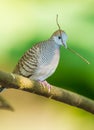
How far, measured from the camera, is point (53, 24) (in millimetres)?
1015

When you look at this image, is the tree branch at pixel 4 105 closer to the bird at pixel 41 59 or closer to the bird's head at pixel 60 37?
the bird at pixel 41 59

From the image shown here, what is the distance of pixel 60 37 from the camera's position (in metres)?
0.88

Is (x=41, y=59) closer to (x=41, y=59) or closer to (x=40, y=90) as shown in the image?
(x=41, y=59)

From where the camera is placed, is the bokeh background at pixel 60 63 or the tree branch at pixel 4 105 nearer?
the tree branch at pixel 4 105

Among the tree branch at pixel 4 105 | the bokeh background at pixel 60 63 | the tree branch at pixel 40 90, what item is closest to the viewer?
the tree branch at pixel 40 90

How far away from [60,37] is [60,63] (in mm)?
112

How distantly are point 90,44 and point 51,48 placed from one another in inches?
6.0

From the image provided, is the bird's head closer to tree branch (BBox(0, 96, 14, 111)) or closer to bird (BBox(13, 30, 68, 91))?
bird (BBox(13, 30, 68, 91))

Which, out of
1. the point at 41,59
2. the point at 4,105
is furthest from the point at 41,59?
the point at 4,105

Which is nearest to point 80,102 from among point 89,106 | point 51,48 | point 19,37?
point 89,106

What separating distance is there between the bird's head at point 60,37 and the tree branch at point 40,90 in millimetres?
171

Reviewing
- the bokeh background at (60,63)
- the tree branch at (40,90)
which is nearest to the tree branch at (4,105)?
the bokeh background at (60,63)

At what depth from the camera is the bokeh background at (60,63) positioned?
3.10 feet

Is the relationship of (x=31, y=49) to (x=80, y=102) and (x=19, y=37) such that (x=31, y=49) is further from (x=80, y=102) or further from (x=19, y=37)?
(x=80, y=102)
